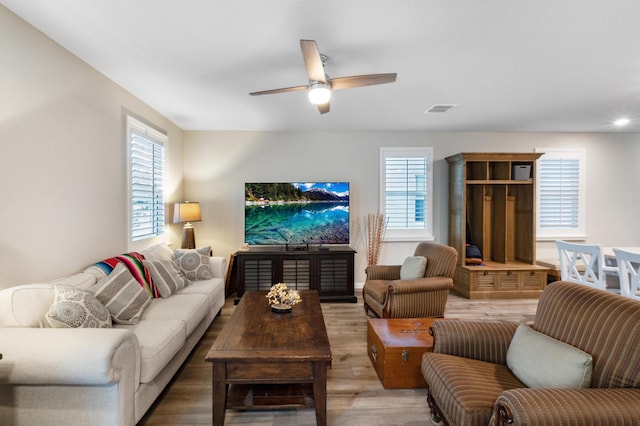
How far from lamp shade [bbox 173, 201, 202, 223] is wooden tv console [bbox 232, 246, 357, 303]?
805mm

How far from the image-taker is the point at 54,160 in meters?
2.35

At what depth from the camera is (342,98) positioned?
3.49 metres

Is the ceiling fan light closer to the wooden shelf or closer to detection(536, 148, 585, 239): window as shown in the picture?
the wooden shelf

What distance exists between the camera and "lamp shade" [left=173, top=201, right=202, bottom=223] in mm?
4195

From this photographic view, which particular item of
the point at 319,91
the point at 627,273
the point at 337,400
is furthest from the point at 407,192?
the point at 337,400

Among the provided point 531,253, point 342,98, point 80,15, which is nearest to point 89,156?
point 80,15

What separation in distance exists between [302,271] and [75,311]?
9.18ft

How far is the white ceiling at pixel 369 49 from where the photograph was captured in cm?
194

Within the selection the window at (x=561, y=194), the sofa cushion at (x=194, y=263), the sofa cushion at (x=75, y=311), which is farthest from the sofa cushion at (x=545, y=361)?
the window at (x=561, y=194)

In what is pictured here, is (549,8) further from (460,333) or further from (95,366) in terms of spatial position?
(95,366)

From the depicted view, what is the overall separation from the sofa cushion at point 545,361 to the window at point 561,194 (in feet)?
13.5

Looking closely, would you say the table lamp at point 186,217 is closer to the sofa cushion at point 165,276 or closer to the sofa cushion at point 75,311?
the sofa cushion at point 165,276

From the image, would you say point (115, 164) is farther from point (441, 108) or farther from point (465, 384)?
point (441, 108)

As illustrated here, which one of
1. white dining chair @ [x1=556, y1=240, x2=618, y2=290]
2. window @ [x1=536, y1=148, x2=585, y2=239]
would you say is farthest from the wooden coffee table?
window @ [x1=536, y1=148, x2=585, y2=239]
